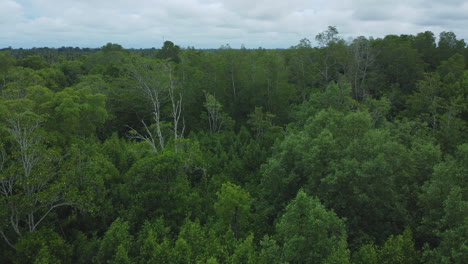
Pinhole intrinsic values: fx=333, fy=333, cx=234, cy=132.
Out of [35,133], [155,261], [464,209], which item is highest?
[35,133]

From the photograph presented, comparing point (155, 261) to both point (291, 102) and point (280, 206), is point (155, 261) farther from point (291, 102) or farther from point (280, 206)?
point (291, 102)

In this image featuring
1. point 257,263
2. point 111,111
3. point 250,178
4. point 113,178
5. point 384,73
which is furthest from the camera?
point 384,73

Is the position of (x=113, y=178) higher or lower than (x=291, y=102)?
lower

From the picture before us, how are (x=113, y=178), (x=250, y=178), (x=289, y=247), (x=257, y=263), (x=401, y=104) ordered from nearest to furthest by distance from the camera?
(x=289, y=247), (x=257, y=263), (x=113, y=178), (x=250, y=178), (x=401, y=104)

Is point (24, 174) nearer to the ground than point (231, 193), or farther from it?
farther from it

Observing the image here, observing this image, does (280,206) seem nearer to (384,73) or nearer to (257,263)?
(257,263)

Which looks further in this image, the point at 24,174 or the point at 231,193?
the point at 231,193

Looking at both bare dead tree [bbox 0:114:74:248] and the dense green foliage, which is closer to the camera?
the dense green foliage

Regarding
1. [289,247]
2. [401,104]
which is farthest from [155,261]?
[401,104]

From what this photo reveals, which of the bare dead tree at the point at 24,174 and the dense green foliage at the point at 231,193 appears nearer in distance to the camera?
the dense green foliage at the point at 231,193

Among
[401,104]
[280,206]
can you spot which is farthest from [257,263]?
[401,104]

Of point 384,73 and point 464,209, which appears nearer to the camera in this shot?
point 464,209
